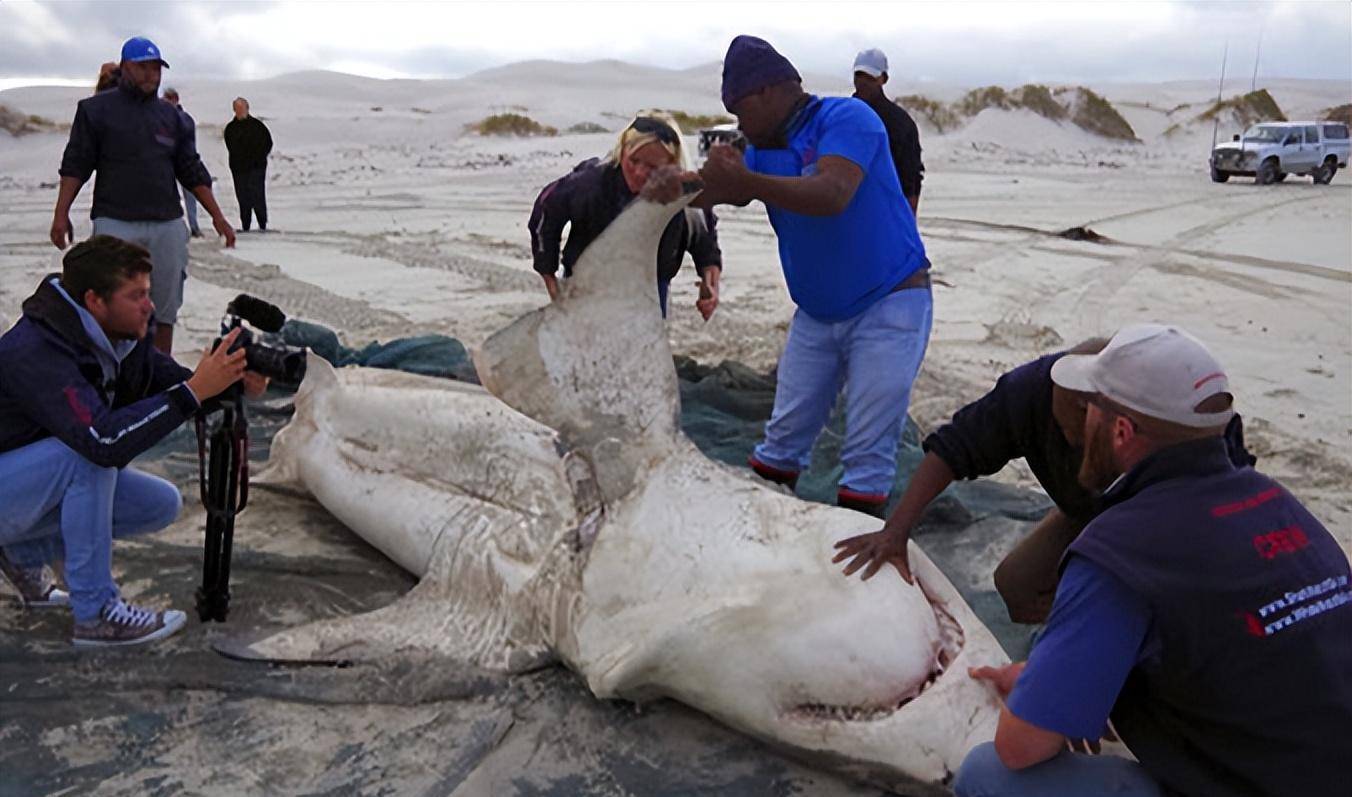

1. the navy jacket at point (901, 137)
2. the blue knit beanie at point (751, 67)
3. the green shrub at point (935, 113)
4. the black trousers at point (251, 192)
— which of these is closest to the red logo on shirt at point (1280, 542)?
the blue knit beanie at point (751, 67)

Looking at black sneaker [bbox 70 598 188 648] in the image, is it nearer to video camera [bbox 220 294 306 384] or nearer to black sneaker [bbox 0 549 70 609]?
black sneaker [bbox 0 549 70 609]

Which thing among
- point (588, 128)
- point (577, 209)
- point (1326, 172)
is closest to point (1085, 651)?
point (577, 209)

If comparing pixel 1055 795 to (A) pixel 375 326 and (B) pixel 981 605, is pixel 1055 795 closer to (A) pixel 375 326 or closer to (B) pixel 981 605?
(B) pixel 981 605

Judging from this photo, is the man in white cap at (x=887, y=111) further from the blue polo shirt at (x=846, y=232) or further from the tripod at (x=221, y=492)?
the tripod at (x=221, y=492)

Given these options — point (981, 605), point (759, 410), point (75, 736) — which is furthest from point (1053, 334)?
point (75, 736)

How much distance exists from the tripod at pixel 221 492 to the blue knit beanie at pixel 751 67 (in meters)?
1.93

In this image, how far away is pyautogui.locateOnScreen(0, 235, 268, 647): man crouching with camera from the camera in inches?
131

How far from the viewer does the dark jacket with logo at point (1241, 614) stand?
80.7 inches

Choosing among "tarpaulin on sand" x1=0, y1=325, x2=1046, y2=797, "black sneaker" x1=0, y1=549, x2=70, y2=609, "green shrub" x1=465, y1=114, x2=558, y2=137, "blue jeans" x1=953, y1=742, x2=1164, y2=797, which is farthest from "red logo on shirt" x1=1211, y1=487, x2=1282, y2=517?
"green shrub" x1=465, y1=114, x2=558, y2=137

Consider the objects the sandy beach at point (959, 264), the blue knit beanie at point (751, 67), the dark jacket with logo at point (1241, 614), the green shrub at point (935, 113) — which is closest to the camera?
the dark jacket with logo at point (1241, 614)

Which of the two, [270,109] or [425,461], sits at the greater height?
[270,109]

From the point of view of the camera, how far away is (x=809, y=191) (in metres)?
3.64

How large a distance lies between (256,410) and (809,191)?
11.7 ft

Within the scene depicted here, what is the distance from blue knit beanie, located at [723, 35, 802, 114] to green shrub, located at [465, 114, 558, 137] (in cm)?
2825
